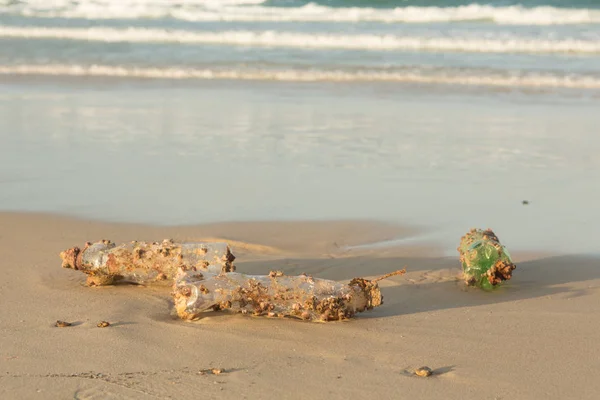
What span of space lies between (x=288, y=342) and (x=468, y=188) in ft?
11.2

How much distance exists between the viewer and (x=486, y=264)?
4.35 m

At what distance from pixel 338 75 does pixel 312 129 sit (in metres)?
4.71

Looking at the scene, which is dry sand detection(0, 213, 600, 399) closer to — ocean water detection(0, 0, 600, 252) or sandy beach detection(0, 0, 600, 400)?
sandy beach detection(0, 0, 600, 400)

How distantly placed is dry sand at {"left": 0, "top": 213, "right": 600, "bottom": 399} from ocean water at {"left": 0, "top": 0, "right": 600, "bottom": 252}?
3.03 ft

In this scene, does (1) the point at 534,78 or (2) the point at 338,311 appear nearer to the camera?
(2) the point at 338,311

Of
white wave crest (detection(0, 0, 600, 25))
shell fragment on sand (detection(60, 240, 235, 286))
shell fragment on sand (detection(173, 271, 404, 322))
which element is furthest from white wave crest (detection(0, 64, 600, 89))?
white wave crest (detection(0, 0, 600, 25))

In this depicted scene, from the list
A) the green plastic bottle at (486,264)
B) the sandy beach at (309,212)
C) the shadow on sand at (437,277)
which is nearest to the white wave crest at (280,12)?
the sandy beach at (309,212)

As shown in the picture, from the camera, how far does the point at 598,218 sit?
5.91 m

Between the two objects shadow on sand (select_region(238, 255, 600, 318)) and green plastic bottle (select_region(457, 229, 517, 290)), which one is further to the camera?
green plastic bottle (select_region(457, 229, 517, 290))

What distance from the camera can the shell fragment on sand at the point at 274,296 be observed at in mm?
3787

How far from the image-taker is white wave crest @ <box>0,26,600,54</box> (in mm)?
17438

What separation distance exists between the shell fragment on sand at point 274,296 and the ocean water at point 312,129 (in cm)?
156

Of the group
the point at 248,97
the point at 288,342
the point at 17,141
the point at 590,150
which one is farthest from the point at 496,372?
the point at 248,97

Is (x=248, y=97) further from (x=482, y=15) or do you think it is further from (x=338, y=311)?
(x=482, y=15)
